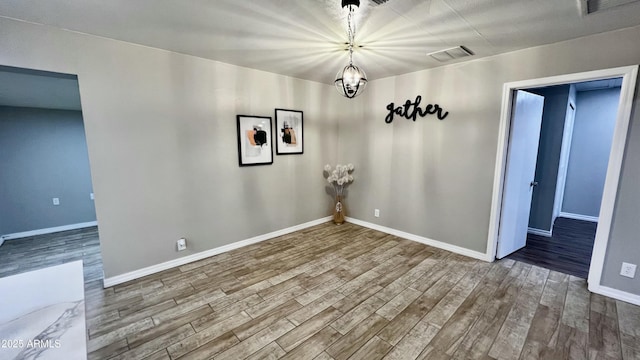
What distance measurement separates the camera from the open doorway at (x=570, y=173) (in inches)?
143

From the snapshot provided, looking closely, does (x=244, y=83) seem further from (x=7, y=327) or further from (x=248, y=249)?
(x=7, y=327)

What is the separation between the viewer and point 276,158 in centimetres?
399

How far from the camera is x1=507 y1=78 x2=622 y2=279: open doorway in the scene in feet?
11.9

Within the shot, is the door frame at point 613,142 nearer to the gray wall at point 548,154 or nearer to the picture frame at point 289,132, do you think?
the gray wall at point 548,154

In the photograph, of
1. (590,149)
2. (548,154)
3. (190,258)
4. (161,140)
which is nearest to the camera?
(161,140)

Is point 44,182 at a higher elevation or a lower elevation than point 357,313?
higher

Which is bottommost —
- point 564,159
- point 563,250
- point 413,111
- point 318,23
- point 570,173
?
point 563,250

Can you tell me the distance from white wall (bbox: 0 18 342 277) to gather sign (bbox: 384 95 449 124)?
1.60m

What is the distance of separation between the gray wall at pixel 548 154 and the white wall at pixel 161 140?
4302 mm

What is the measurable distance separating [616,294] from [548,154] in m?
2.56

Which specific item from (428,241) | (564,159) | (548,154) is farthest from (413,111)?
(564,159)

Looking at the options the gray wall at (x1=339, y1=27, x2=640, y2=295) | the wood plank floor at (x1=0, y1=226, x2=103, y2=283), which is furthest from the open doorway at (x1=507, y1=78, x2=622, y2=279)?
the wood plank floor at (x1=0, y1=226, x2=103, y2=283)

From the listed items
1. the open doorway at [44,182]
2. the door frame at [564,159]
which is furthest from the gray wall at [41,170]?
the door frame at [564,159]

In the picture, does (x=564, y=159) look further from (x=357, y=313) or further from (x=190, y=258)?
(x=190, y=258)
